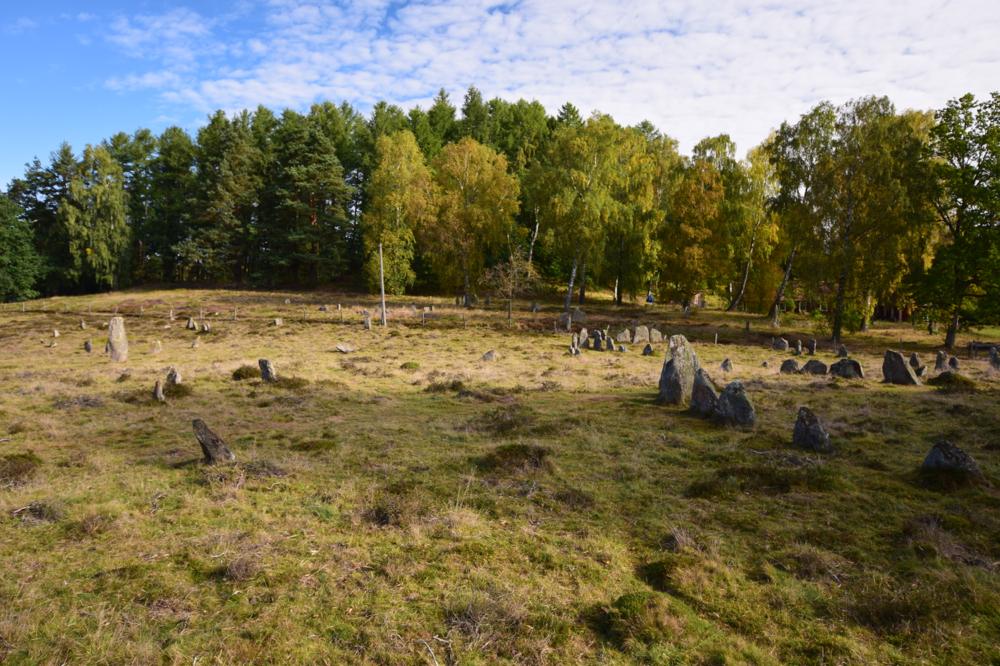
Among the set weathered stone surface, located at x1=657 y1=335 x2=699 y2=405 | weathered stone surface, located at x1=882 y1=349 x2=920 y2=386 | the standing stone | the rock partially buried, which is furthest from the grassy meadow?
the standing stone

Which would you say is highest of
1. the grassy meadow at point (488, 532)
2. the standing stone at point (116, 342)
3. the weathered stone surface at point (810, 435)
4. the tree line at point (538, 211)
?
the tree line at point (538, 211)

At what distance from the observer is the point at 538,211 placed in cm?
4906

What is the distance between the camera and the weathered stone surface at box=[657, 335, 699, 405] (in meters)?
17.5

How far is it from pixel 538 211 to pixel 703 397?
3584 centimetres

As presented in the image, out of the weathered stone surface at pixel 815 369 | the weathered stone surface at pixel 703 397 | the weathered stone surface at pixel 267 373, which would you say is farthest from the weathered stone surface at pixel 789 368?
the weathered stone surface at pixel 267 373

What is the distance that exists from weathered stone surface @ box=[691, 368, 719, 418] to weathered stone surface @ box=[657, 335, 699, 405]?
1.08 metres

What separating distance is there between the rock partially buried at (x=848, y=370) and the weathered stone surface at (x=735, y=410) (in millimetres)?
10862

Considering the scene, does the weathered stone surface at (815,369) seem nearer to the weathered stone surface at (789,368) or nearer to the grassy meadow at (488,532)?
the weathered stone surface at (789,368)

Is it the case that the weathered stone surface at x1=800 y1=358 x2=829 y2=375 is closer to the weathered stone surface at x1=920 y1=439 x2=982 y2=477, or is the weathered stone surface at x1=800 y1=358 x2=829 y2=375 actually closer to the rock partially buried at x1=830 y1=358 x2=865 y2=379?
the rock partially buried at x1=830 y1=358 x2=865 y2=379

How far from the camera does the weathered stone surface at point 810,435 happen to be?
12.3 metres

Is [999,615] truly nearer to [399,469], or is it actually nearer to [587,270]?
[399,469]

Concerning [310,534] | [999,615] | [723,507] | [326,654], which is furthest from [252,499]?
[999,615]

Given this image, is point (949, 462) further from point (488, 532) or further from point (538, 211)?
point (538, 211)

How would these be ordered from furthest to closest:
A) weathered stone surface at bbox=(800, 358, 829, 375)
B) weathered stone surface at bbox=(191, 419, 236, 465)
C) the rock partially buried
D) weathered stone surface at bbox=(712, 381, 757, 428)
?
weathered stone surface at bbox=(800, 358, 829, 375) < the rock partially buried < weathered stone surface at bbox=(712, 381, 757, 428) < weathered stone surface at bbox=(191, 419, 236, 465)
